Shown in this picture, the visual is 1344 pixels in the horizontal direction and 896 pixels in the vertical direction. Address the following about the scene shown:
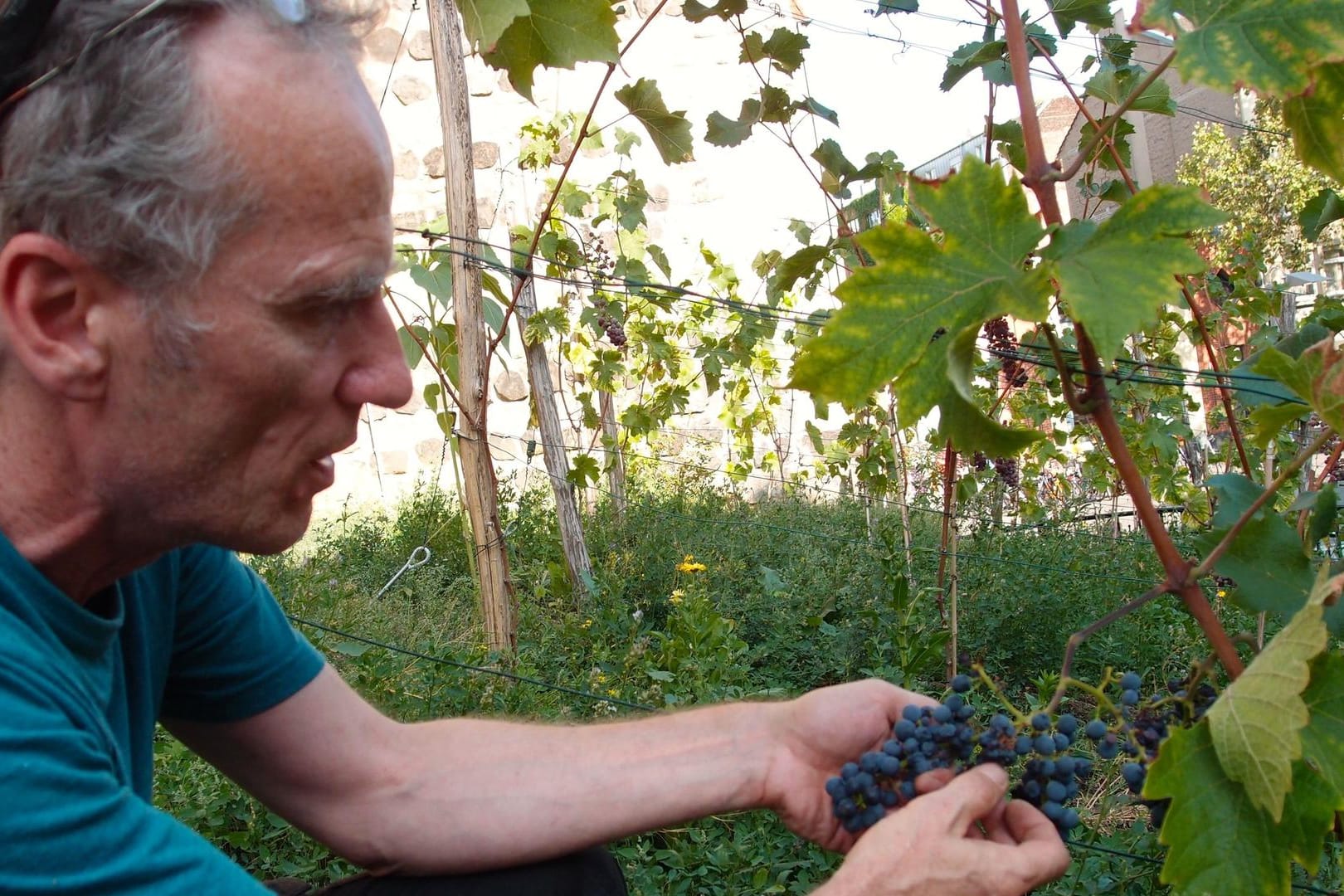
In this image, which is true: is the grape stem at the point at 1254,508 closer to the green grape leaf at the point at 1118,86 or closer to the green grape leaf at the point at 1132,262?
the green grape leaf at the point at 1132,262

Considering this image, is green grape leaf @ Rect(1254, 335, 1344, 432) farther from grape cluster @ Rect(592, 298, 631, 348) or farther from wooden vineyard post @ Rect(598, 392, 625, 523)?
wooden vineyard post @ Rect(598, 392, 625, 523)

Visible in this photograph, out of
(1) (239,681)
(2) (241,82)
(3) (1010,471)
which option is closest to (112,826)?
(1) (239,681)

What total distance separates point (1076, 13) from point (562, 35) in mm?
1346

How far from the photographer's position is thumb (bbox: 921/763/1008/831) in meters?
1.18

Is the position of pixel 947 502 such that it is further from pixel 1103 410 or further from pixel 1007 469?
pixel 1007 469

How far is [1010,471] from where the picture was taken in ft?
14.1

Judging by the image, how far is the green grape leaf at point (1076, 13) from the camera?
2268 millimetres

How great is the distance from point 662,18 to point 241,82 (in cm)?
536

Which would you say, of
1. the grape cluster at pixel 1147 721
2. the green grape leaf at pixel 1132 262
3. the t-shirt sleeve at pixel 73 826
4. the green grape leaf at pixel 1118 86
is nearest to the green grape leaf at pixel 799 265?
the green grape leaf at pixel 1118 86

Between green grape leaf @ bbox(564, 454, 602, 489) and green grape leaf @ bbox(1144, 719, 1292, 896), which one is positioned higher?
green grape leaf @ bbox(564, 454, 602, 489)

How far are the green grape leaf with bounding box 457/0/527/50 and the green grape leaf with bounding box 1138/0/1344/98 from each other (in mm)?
589

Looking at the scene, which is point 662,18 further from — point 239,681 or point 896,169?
point 239,681

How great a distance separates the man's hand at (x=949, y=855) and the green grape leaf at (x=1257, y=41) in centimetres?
69

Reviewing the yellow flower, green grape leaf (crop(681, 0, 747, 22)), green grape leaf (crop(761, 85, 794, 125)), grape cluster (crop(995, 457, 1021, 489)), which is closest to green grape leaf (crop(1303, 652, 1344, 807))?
green grape leaf (crop(681, 0, 747, 22))
